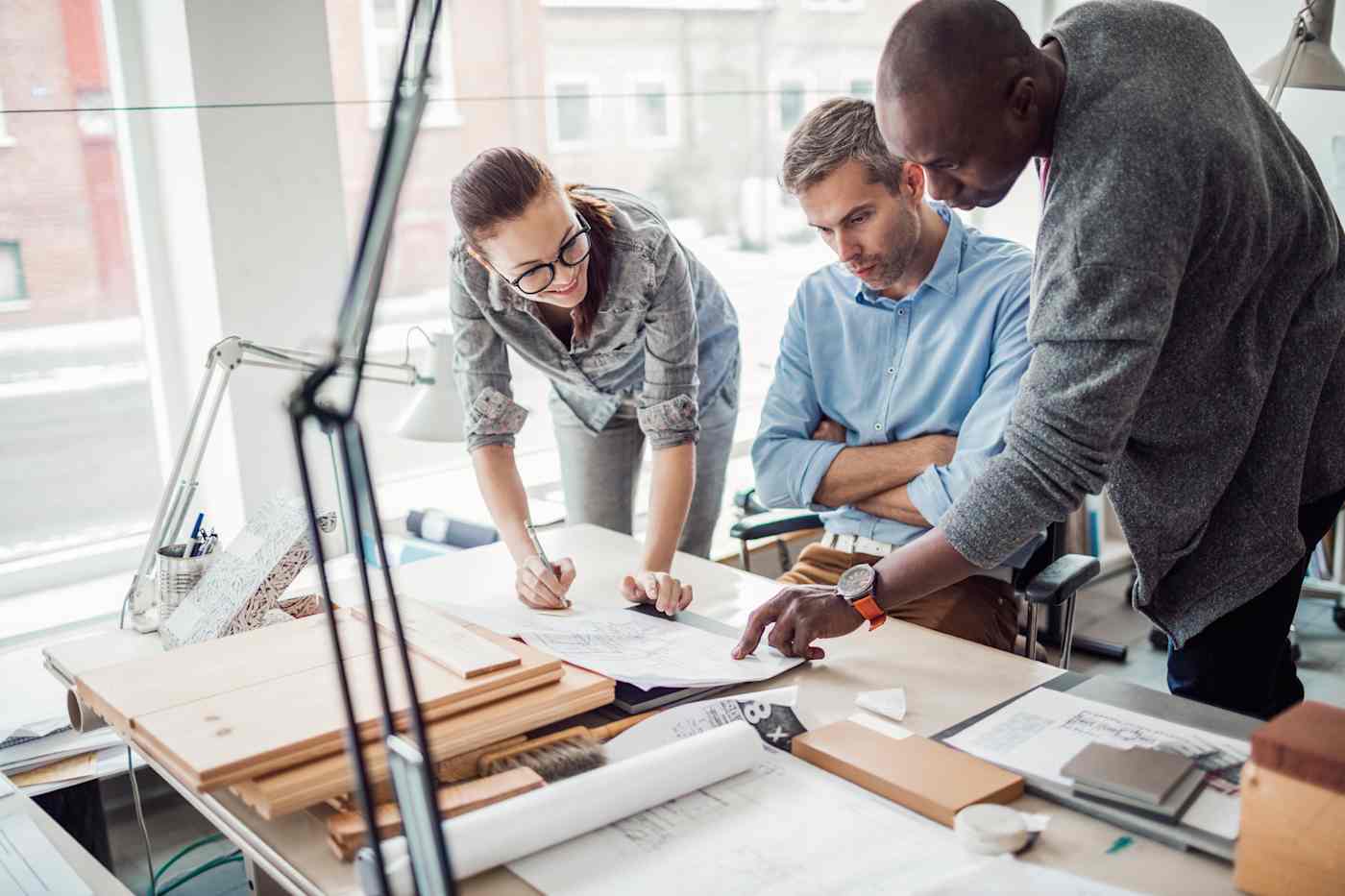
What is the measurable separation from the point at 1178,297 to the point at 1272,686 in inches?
23.0

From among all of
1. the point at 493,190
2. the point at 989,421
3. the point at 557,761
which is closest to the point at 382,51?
the point at 493,190

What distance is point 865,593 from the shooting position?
1.35m

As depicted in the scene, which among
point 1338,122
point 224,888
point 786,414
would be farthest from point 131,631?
point 1338,122

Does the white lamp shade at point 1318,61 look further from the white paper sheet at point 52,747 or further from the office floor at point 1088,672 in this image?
the white paper sheet at point 52,747

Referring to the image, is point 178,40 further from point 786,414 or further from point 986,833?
point 986,833

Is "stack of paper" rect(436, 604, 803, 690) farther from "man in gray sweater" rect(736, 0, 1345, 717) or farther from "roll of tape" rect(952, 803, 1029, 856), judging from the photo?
"roll of tape" rect(952, 803, 1029, 856)

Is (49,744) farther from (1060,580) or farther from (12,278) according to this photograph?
(1060,580)

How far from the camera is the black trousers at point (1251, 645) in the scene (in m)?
1.44

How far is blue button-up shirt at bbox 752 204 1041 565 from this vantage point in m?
1.81

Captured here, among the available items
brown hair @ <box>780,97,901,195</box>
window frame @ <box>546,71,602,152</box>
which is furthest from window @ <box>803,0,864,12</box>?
brown hair @ <box>780,97,901,195</box>

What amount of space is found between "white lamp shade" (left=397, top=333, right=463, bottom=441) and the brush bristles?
3.36 ft

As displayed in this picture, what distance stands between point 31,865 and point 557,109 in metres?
2.21

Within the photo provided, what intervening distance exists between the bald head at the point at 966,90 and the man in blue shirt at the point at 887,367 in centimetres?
56

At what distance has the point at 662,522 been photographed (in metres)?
1.84
